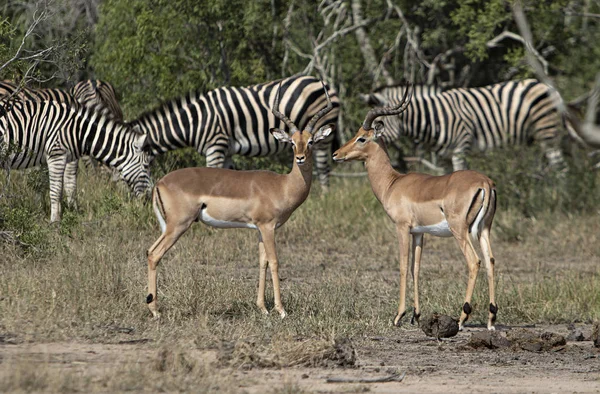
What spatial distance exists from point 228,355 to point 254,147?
22.5ft

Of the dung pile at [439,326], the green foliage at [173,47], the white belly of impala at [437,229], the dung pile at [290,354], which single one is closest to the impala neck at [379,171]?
the white belly of impala at [437,229]

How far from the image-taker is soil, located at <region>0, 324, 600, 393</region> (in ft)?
17.6

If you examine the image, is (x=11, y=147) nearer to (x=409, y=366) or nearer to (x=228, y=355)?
(x=228, y=355)

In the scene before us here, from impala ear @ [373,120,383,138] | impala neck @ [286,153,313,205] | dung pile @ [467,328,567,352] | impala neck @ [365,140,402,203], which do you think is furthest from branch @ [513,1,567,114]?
impala ear @ [373,120,383,138]

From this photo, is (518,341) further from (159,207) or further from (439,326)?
(159,207)

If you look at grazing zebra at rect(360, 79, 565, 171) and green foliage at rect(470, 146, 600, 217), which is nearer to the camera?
green foliage at rect(470, 146, 600, 217)

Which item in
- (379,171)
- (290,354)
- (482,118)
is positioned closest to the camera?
(290,354)

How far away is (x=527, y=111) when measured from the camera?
14102 millimetres

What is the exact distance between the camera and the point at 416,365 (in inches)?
239

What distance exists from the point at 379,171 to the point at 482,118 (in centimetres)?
619

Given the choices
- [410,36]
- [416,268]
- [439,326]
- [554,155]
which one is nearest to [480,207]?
[416,268]

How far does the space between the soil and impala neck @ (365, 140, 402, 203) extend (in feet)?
5.63

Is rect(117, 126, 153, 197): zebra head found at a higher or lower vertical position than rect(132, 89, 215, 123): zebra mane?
lower

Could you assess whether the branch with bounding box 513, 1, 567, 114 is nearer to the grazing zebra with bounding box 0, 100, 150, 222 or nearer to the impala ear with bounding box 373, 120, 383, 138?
the impala ear with bounding box 373, 120, 383, 138
